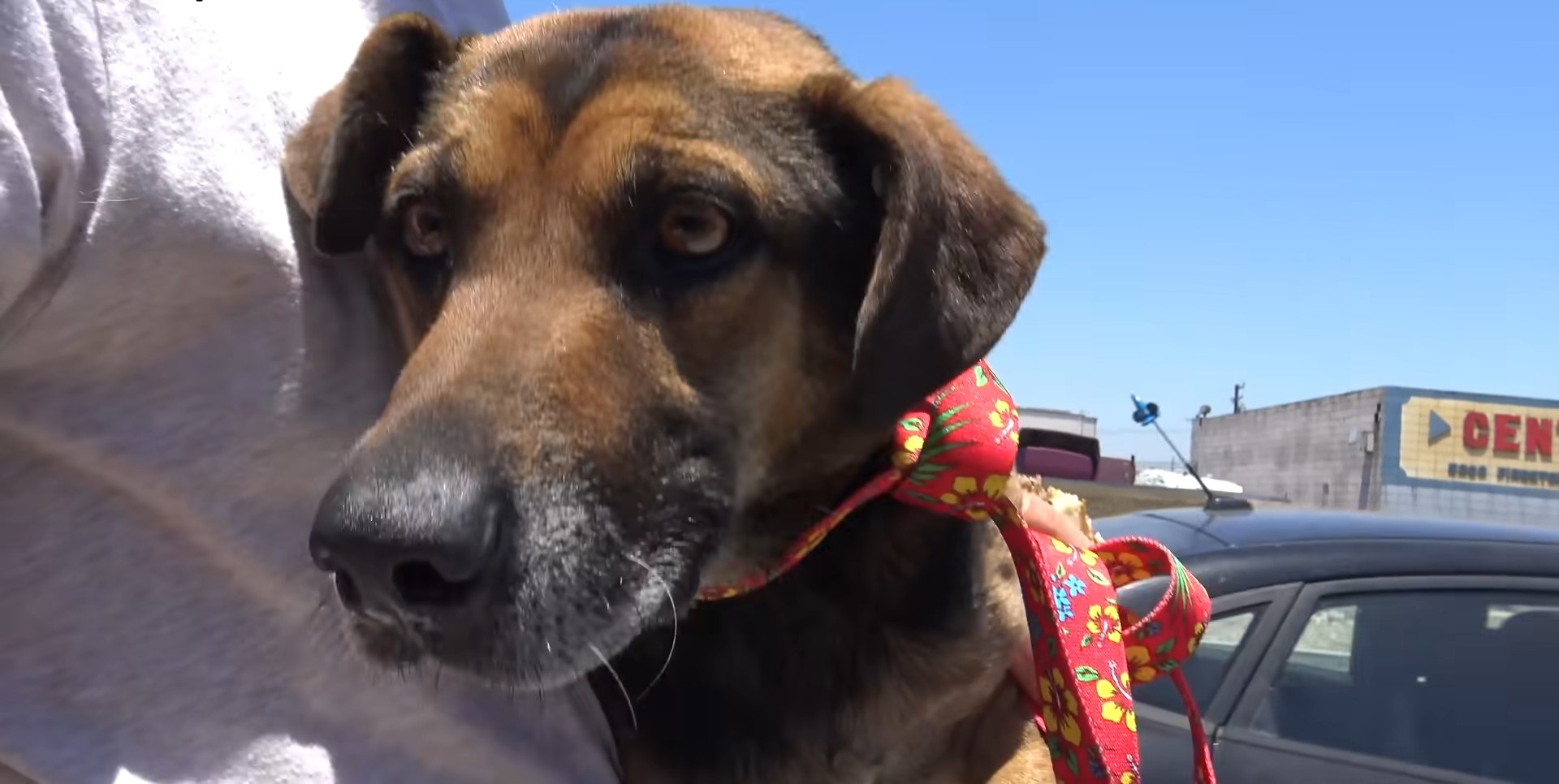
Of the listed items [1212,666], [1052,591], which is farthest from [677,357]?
[1212,666]

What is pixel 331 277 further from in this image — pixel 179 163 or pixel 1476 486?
pixel 1476 486

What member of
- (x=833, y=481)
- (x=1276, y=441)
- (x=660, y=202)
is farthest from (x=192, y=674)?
(x=1276, y=441)

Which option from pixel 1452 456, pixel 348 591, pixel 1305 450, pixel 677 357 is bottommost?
pixel 1305 450

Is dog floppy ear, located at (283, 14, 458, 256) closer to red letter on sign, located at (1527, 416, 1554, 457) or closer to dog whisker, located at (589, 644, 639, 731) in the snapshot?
dog whisker, located at (589, 644, 639, 731)

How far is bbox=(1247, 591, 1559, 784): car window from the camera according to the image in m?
4.41

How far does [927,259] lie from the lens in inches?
82.1

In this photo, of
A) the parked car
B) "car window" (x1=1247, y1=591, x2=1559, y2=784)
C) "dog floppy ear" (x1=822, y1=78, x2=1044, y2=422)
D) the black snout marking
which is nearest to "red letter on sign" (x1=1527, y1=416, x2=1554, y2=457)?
the parked car

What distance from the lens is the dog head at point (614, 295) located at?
1591 millimetres

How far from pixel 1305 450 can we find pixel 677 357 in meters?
43.9

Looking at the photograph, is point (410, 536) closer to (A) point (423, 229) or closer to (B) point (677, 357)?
(B) point (677, 357)

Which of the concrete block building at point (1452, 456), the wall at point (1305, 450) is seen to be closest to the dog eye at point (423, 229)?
the wall at point (1305, 450)

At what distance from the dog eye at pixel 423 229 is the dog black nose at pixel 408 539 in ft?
2.06

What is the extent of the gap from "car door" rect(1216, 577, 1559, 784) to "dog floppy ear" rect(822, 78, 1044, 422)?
2687mm

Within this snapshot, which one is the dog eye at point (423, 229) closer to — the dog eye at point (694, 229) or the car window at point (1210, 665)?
the dog eye at point (694, 229)
